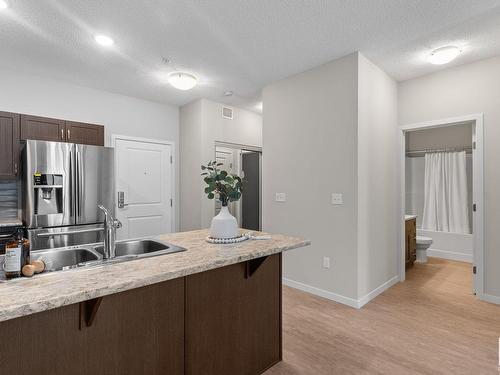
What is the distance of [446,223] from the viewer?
4.92m

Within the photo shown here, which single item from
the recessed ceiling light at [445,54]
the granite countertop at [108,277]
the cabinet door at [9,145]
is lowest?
the granite countertop at [108,277]

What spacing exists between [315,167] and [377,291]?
5.23 ft

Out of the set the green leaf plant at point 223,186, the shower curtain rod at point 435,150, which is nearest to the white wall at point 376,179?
the green leaf plant at point 223,186

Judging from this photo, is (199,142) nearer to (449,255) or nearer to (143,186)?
(143,186)

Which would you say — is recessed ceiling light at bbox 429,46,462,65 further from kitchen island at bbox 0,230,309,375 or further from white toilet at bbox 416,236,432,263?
white toilet at bbox 416,236,432,263

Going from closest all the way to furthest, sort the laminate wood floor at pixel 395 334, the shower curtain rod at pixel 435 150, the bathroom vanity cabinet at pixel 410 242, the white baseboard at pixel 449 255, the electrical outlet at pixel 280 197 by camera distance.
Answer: the laminate wood floor at pixel 395 334, the electrical outlet at pixel 280 197, the bathroom vanity cabinet at pixel 410 242, the white baseboard at pixel 449 255, the shower curtain rod at pixel 435 150

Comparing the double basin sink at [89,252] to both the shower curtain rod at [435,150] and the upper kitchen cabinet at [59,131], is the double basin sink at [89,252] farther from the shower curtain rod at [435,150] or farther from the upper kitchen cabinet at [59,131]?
the shower curtain rod at [435,150]

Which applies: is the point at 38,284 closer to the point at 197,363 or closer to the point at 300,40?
the point at 197,363

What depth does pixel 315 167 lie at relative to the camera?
328 cm

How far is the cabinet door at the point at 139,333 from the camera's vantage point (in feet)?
4.08

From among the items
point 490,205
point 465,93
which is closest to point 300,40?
point 465,93

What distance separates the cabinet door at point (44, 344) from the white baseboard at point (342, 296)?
8.31 ft

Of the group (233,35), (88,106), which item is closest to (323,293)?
(233,35)

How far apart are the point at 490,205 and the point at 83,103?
16.8 ft
